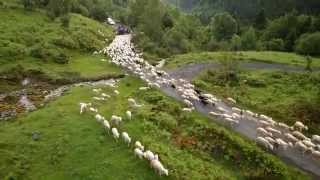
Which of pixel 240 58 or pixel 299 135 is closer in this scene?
pixel 299 135

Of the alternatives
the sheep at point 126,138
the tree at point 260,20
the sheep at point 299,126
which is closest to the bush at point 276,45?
the tree at point 260,20

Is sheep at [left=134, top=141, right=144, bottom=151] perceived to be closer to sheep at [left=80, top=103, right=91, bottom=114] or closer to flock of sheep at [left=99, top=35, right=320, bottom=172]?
sheep at [left=80, top=103, right=91, bottom=114]

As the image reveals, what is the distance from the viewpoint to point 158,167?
30.4m

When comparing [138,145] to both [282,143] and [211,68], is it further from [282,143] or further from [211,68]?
[211,68]

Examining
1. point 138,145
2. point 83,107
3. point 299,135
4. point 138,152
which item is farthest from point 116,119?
point 299,135

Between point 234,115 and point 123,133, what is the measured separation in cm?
1204

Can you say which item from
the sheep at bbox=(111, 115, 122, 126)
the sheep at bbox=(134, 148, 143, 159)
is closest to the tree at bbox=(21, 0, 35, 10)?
the sheep at bbox=(111, 115, 122, 126)

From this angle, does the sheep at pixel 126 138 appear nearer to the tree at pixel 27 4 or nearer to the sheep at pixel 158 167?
the sheep at pixel 158 167

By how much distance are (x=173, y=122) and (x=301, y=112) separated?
1538cm

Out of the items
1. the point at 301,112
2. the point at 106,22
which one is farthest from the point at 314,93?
the point at 106,22

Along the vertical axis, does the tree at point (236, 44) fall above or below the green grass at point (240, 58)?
below

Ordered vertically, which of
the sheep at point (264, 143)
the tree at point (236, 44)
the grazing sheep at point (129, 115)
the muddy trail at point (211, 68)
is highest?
the grazing sheep at point (129, 115)

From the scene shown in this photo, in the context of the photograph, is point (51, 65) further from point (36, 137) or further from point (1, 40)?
point (36, 137)

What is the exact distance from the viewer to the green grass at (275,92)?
46.6 meters
